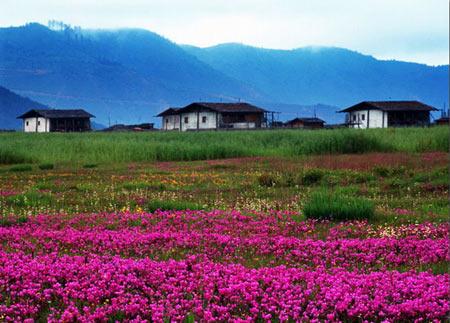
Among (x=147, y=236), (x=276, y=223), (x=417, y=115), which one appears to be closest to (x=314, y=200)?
(x=276, y=223)

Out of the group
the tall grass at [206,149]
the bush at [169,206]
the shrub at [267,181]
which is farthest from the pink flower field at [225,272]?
the tall grass at [206,149]

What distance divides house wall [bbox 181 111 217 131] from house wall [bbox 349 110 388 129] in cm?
2594

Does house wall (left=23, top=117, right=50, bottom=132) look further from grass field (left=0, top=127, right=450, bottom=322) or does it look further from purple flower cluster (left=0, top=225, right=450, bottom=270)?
purple flower cluster (left=0, top=225, right=450, bottom=270)

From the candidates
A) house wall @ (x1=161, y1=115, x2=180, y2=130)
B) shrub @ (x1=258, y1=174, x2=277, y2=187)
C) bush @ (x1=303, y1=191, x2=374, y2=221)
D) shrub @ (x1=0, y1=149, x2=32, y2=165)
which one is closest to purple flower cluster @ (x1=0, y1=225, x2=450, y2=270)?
bush @ (x1=303, y1=191, x2=374, y2=221)

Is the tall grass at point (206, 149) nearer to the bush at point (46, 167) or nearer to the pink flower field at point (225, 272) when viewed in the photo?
the bush at point (46, 167)

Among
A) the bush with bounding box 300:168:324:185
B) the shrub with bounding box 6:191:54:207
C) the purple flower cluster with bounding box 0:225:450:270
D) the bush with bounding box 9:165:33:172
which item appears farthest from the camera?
the bush with bounding box 9:165:33:172

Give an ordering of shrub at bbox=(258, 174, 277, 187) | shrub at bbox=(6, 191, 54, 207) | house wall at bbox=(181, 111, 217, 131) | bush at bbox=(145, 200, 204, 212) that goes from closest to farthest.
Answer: bush at bbox=(145, 200, 204, 212)
shrub at bbox=(6, 191, 54, 207)
shrub at bbox=(258, 174, 277, 187)
house wall at bbox=(181, 111, 217, 131)

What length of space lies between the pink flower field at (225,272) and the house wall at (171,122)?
109840 millimetres

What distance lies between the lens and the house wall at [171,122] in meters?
122

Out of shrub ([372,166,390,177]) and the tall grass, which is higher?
the tall grass

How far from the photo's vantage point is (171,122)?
4941 inches

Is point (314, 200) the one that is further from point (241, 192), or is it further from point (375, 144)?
point (375, 144)

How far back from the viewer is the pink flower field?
6.92 m

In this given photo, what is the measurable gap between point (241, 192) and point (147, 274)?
12745mm
